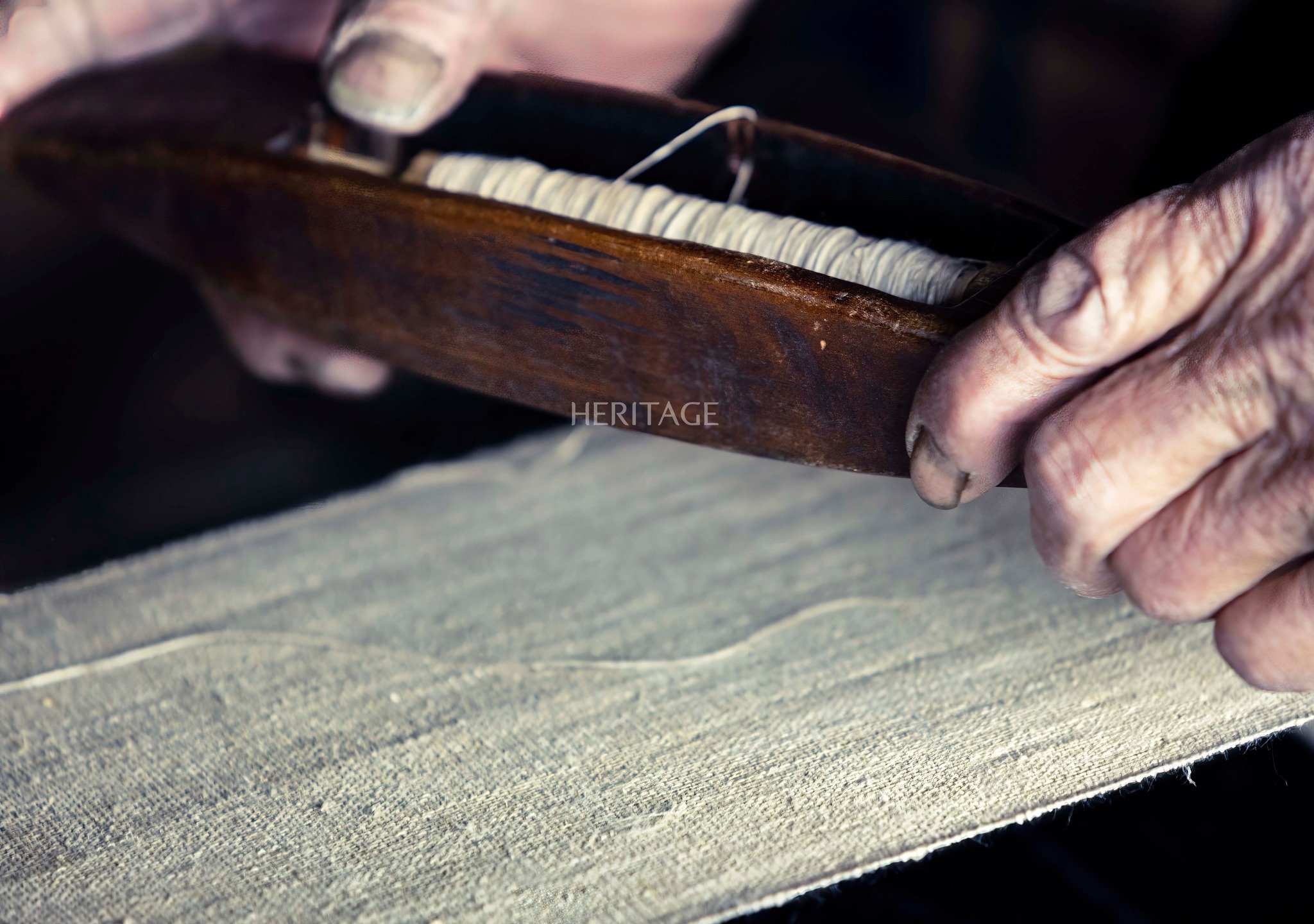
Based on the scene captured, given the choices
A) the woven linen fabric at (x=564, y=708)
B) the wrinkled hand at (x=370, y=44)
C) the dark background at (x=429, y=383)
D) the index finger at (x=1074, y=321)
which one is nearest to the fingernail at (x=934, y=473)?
the index finger at (x=1074, y=321)

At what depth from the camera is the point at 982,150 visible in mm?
1799

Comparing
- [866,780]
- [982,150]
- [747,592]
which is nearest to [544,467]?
[747,592]

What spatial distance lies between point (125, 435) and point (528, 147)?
0.90 meters

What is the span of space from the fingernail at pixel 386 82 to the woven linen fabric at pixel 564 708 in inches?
15.2

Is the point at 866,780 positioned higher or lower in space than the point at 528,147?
lower

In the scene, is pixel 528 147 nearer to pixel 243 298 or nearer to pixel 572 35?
pixel 243 298

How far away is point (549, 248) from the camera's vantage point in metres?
0.68

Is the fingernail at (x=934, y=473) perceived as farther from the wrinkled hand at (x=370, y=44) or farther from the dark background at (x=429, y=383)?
the dark background at (x=429, y=383)

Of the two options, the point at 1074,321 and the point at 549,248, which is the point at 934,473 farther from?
the point at 549,248

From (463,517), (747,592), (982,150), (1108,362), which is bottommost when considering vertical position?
(463,517)

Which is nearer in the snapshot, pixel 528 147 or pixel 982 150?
pixel 528 147

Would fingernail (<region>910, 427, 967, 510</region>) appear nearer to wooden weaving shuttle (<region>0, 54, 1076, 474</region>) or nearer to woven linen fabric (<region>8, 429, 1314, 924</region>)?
wooden weaving shuttle (<region>0, 54, 1076, 474</region>)

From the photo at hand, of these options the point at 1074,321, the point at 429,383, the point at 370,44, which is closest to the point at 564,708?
the point at 1074,321

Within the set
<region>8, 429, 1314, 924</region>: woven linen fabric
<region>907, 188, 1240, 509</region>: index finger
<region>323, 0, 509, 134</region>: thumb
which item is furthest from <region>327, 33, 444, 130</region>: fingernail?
<region>907, 188, 1240, 509</region>: index finger
